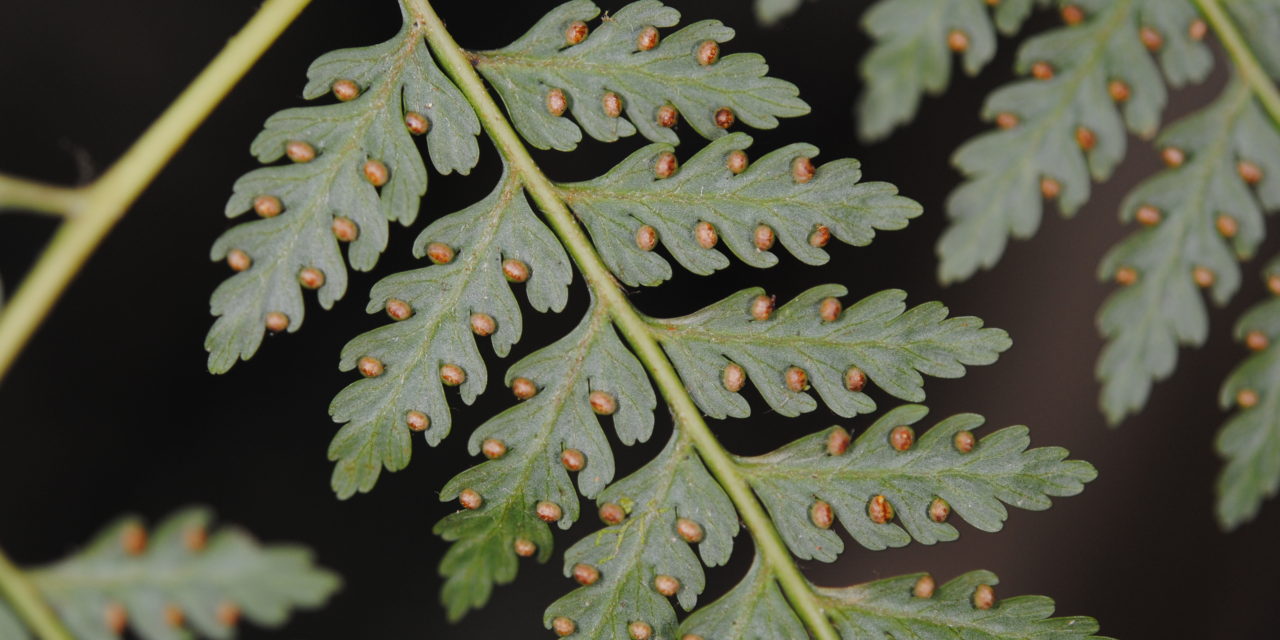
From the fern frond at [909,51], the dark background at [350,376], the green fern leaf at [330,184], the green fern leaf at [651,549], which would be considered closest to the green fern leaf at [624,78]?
the green fern leaf at [330,184]

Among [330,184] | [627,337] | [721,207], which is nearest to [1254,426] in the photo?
[721,207]

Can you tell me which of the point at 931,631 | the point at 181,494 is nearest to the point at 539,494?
the point at 931,631

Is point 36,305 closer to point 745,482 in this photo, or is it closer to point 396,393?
point 396,393

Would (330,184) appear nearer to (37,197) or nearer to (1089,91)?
(37,197)

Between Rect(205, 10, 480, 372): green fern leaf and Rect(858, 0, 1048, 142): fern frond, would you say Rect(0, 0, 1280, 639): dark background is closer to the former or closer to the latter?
Rect(205, 10, 480, 372): green fern leaf

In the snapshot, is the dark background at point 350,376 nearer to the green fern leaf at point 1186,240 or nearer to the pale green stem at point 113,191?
the pale green stem at point 113,191

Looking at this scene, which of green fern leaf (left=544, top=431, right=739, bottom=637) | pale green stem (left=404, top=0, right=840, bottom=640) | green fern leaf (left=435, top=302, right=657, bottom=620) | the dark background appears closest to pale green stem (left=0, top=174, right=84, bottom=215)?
pale green stem (left=404, top=0, right=840, bottom=640)
